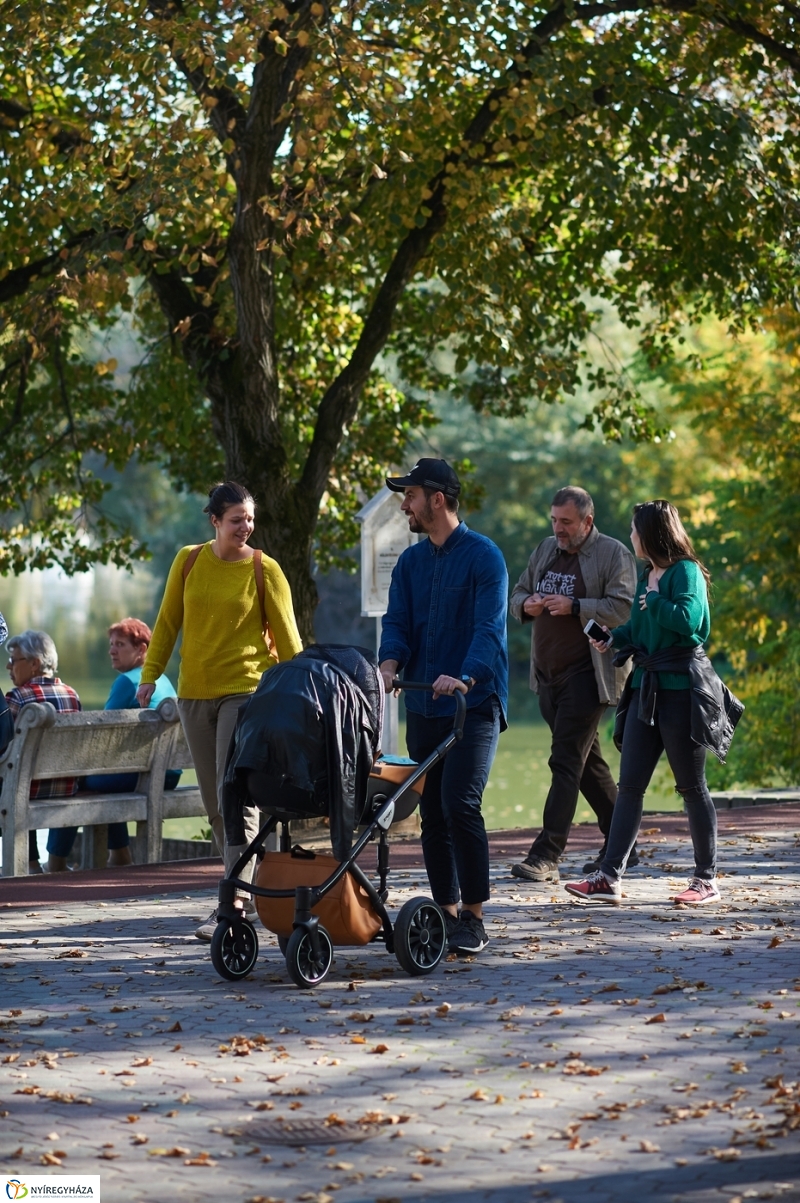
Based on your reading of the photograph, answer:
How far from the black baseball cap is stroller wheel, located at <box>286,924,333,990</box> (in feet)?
6.01

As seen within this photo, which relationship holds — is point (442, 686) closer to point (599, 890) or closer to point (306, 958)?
point (306, 958)

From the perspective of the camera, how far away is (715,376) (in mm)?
30906

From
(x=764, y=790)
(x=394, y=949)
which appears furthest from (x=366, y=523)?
(x=394, y=949)

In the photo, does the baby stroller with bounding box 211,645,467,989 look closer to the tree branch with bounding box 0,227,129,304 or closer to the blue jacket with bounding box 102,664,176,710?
the blue jacket with bounding box 102,664,176,710

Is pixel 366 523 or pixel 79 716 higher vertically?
pixel 366 523

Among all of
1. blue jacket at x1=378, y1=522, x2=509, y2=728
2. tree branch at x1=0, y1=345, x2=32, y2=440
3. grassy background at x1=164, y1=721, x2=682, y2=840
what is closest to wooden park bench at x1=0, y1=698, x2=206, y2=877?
blue jacket at x1=378, y1=522, x2=509, y2=728

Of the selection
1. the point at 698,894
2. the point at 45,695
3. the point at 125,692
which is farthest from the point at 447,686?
the point at 45,695

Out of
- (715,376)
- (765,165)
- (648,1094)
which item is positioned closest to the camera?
(648,1094)

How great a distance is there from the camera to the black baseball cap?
729 cm

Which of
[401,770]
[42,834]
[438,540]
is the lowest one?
[42,834]

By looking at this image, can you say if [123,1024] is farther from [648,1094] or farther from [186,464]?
[186,464]

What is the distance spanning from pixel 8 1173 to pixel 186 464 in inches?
613

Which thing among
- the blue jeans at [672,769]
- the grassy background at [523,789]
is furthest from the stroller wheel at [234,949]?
the grassy background at [523,789]

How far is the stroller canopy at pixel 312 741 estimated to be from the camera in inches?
260
